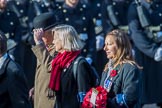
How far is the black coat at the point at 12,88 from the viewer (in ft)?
17.2

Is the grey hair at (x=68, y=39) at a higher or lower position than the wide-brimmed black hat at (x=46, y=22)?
lower

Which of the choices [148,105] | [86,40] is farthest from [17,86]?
[148,105]

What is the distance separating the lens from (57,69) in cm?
585

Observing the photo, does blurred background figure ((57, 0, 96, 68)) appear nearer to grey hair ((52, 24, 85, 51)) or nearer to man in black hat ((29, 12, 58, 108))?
man in black hat ((29, 12, 58, 108))

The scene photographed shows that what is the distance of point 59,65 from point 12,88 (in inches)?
28.5

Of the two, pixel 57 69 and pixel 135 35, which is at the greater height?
pixel 57 69

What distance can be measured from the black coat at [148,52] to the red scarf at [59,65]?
388cm

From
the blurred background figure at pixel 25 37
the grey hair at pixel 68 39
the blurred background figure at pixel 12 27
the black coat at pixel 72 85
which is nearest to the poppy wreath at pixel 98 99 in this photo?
the black coat at pixel 72 85

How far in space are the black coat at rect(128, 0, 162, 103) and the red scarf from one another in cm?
388

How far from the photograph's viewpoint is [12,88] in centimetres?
525

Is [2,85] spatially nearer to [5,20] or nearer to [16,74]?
[16,74]

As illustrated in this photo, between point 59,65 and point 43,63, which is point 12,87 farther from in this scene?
point 43,63

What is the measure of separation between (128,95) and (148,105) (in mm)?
4745

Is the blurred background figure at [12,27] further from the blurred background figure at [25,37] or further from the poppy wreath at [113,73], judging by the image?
the poppy wreath at [113,73]
